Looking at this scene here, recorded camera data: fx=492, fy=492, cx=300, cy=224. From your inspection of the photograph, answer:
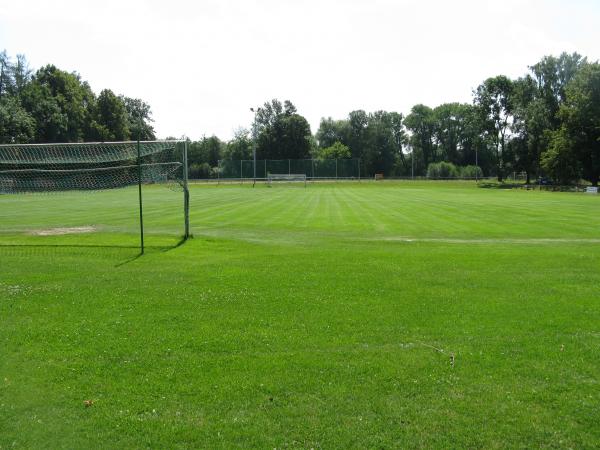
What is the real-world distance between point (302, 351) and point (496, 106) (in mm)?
94361

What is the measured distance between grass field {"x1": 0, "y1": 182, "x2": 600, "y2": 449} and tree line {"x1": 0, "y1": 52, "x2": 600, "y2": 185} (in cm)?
6388

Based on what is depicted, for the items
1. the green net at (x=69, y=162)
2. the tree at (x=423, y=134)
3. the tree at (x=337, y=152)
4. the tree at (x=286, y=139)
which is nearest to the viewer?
the green net at (x=69, y=162)

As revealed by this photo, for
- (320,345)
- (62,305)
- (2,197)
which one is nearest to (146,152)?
(62,305)

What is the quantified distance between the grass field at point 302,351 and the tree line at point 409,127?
63880 mm

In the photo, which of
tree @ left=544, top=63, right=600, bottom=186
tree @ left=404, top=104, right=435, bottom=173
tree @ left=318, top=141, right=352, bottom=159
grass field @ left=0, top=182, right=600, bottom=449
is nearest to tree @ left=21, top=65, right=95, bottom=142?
tree @ left=318, top=141, right=352, bottom=159

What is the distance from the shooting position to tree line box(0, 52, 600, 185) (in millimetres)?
67625

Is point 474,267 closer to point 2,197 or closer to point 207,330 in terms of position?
point 207,330

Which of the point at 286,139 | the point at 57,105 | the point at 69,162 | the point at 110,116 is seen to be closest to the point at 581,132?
the point at 286,139

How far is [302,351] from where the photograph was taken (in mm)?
6109

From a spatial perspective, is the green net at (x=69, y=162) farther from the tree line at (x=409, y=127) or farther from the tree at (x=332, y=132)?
the tree at (x=332, y=132)

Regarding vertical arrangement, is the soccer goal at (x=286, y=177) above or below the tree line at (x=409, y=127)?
below

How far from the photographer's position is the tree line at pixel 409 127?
6762 cm

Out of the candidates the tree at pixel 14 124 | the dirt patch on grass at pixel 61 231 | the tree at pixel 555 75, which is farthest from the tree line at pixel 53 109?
the tree at pixel 555 75

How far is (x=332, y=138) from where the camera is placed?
12719cm
